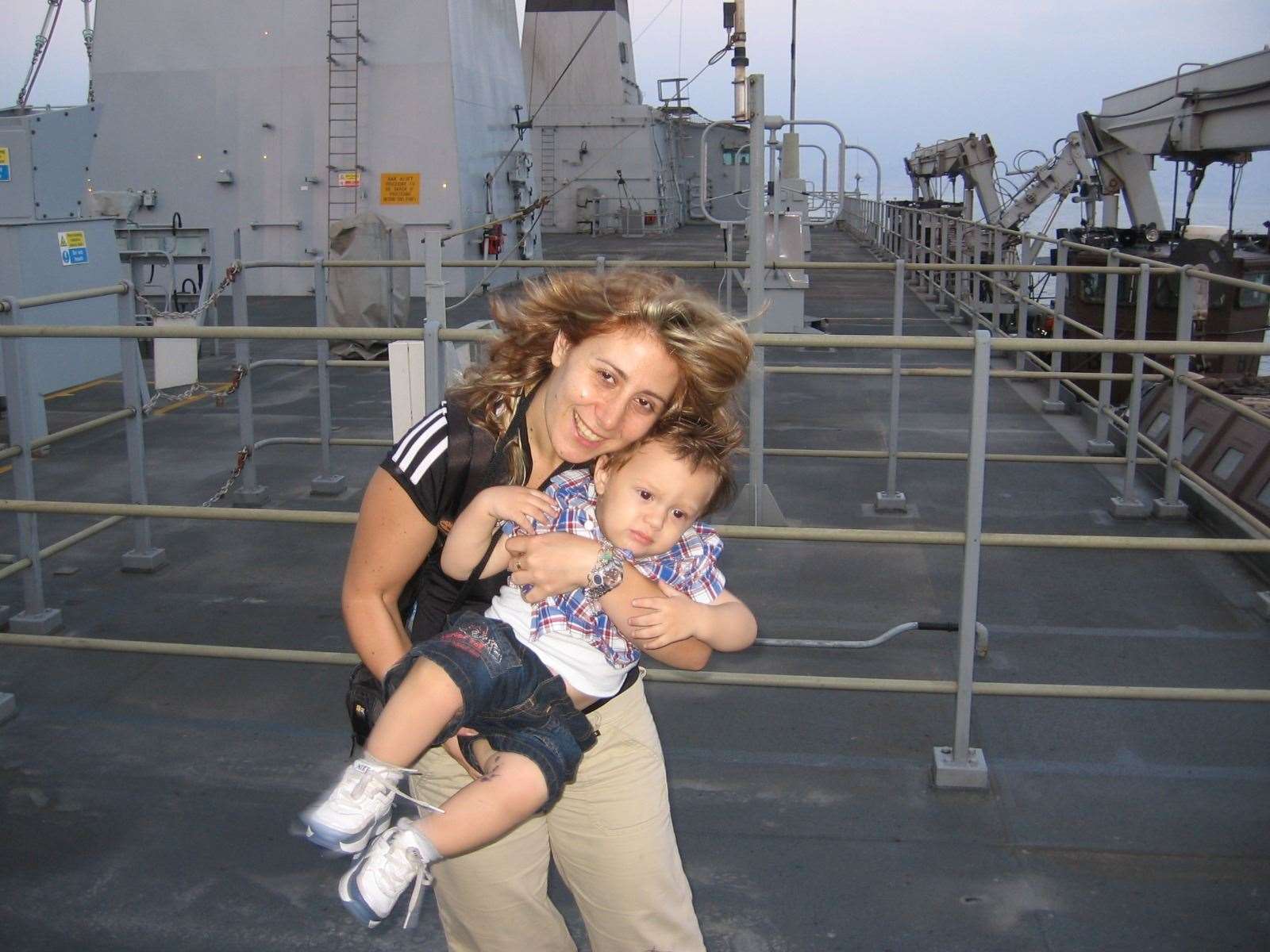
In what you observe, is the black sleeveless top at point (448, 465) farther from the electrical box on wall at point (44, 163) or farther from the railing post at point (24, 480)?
the electrical box on wall at point (44, 163)

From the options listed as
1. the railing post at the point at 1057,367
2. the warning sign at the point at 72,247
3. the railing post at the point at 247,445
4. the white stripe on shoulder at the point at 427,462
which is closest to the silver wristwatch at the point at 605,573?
the white stripe on shoulder at the point at 427,462

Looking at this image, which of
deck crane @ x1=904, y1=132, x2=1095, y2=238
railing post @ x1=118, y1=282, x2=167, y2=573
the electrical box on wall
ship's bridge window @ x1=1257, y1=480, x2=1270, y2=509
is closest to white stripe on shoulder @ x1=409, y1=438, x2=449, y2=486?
railing post @ x1=118, y1=282, x2=167, y2=573

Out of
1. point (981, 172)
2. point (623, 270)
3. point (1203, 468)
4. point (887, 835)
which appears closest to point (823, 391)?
point (1203, 468)

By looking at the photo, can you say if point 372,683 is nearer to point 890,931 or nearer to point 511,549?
point 511,549

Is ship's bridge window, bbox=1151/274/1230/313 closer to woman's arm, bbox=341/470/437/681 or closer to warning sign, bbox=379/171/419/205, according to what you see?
warning sign, bbox=379/171/419/205

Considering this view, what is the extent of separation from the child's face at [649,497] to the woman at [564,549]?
53 mm

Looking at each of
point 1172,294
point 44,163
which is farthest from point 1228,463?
point 44,163

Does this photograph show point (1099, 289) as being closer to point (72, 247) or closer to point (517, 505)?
point (72, 247)

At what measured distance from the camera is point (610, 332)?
2066 mm

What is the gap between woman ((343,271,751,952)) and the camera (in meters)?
2.05

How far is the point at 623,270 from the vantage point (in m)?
2.16

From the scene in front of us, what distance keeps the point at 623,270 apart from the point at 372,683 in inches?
→ 33.4

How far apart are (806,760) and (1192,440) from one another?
5.90 m

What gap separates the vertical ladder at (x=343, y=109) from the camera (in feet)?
56.7
